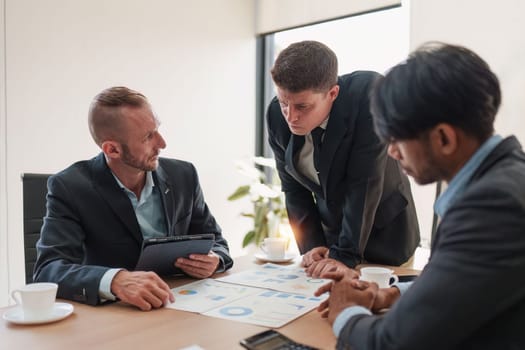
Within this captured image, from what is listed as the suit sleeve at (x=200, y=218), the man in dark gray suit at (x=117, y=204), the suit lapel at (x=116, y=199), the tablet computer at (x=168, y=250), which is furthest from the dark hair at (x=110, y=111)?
the tablet computer at (x=168, y=250)

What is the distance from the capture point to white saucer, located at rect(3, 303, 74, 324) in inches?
46.5

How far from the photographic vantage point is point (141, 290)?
1.30 metres

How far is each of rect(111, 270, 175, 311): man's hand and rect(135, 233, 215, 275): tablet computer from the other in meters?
0.10

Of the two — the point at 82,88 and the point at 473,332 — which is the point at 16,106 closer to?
the point at 82,88

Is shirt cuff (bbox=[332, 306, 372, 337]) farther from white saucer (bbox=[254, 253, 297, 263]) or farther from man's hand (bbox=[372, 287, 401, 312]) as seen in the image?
white saucer (bbox=[254, 253, 297, 263])

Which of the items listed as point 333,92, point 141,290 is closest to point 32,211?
point 141,290

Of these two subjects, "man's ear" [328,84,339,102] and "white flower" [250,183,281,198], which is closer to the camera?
"man's ear" [328,84,339,102]

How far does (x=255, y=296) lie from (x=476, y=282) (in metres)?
0.75

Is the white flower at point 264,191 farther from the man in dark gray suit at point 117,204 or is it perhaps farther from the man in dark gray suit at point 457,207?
the man in dark gray suit at point 457,207

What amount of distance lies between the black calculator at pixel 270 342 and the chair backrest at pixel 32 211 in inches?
48.8

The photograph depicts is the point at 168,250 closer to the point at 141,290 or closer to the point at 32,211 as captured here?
the point at 141,290

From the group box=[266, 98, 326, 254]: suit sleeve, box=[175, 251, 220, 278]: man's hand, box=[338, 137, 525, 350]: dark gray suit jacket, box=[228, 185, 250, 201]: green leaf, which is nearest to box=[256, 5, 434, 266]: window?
box=[228, 185, 250, 201]: green leaf

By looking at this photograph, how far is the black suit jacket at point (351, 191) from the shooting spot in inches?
70.1

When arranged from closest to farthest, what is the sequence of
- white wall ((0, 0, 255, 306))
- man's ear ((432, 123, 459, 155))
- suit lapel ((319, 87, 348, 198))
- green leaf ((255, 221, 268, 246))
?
man's ear ((432, 123, 459, 155)), suit lapel ((319, 87, 348, 198)), white wall ((0, 0, 255, 306)), green leaf ((255, 221, 268, 246))
